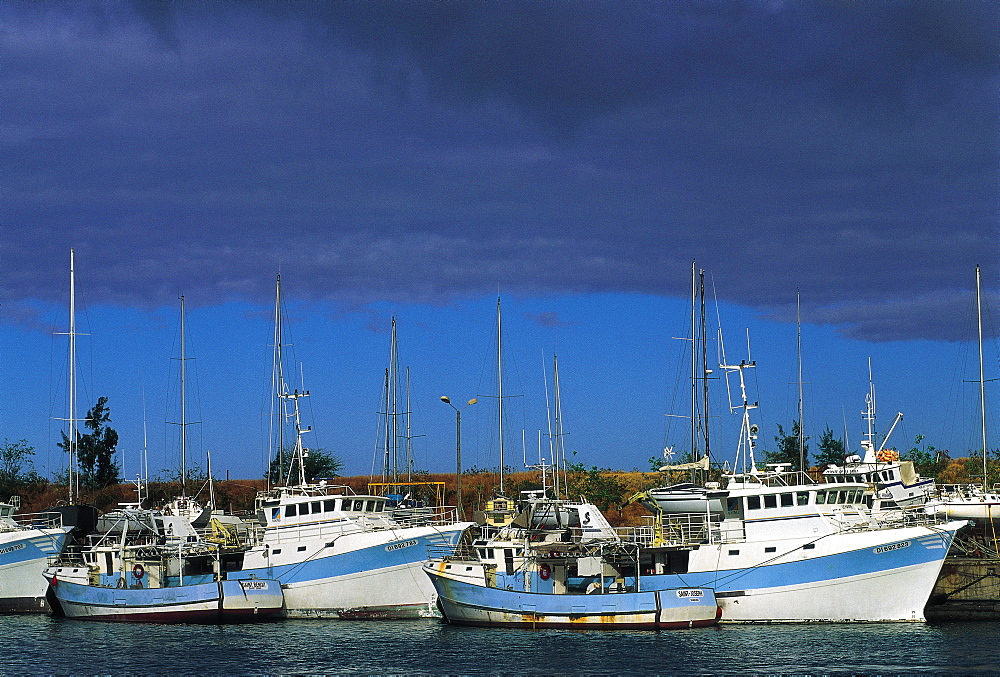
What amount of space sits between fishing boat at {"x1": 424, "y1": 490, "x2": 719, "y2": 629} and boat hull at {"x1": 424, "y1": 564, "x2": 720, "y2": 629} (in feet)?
0.13

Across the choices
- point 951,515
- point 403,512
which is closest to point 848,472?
point 951,515

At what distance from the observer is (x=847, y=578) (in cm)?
4750

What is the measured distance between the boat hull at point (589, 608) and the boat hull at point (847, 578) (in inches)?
70.4

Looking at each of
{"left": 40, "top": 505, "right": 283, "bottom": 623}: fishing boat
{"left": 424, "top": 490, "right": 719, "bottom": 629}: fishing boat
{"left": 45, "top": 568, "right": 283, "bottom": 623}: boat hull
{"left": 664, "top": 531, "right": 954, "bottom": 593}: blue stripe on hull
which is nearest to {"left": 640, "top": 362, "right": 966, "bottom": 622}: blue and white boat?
{"left": 664, "top": 531, "right": 954, "bottom": 593}: blue stripe on hull

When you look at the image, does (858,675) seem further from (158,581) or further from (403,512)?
(158,581)

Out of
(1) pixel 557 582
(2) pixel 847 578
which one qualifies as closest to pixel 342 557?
(1) pixel 557 582

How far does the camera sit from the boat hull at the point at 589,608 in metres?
47.7

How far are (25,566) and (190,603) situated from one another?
38.6 feet

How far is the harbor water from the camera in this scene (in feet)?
132

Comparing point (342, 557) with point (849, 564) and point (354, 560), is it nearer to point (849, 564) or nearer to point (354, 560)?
point (354, 560)

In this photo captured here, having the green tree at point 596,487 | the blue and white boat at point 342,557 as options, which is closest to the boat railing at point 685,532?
the blue and white boat at point 342,557

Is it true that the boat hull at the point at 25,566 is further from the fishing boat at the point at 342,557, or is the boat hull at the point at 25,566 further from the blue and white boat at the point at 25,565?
the fishing boat at the point at 342,557

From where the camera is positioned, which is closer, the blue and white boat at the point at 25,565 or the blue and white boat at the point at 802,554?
the blue and white boat at the point at 802,554

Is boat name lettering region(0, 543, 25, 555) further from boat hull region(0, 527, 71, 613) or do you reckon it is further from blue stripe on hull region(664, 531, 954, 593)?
blue stripe on hull region(664, 531, 954, 593)
